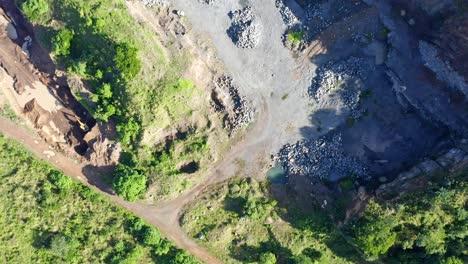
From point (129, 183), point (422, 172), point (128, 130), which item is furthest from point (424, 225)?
point (128, 130)

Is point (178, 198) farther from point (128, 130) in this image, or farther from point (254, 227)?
point (128, 130)

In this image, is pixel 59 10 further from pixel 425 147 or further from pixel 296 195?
pixel 425 147

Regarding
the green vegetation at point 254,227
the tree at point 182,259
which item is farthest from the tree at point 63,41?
the tree at point 182,259

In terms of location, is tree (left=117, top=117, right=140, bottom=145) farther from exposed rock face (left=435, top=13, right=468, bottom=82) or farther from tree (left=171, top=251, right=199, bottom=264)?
exposed rock face (left=435, top=13, right=468, bottom=82)

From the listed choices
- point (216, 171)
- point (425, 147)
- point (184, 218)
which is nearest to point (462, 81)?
point (425, 147)

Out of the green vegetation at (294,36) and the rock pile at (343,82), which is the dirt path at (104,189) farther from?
the green vegetation at (294,36)

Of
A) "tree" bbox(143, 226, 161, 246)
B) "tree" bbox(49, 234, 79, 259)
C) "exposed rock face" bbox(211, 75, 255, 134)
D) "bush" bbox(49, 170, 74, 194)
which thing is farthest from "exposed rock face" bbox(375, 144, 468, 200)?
"tree" bbox(49, 234, 79, 259)
